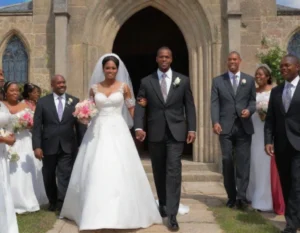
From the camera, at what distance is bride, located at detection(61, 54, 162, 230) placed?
522 centimetres

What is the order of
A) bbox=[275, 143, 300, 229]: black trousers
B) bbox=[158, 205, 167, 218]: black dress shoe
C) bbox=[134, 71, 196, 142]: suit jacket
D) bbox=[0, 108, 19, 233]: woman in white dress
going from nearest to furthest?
1. bbox=[0, 108, 19, 233]: woman in white dress
2. bbox=[275, 143, 300, 229]: black trousers
3. bbox=[134, 71, 196, 142]: suit jacket
4. bbox=[158, 205, 167, 218]: black dress shoe

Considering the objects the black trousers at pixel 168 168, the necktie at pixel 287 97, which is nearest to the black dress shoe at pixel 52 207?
the black trousers at pixel 168 168

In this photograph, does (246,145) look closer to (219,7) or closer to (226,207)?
(226,207)

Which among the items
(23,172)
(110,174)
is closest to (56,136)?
(23,172)

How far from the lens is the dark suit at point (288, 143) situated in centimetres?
502

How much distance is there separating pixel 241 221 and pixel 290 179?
1.04m

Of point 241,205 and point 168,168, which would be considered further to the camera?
point 241,205

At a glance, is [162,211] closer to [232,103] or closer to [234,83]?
[232,103]

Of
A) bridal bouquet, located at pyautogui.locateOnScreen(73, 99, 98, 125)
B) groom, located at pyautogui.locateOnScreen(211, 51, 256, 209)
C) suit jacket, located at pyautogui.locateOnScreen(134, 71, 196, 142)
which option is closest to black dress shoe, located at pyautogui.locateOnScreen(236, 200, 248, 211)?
groom, located at pyautogui.locateOnScreen(211, 51, 256, 209)

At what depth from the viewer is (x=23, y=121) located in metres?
6.66

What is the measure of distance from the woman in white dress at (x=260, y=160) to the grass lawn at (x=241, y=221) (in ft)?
1.28

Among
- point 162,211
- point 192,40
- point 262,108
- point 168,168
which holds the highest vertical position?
point 192,40

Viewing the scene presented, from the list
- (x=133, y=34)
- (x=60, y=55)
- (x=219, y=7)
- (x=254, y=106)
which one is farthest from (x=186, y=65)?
(x=254, y=106)

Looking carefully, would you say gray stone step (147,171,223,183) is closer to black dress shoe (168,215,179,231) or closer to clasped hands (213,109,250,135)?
clasped hands (213,109,250,135)
